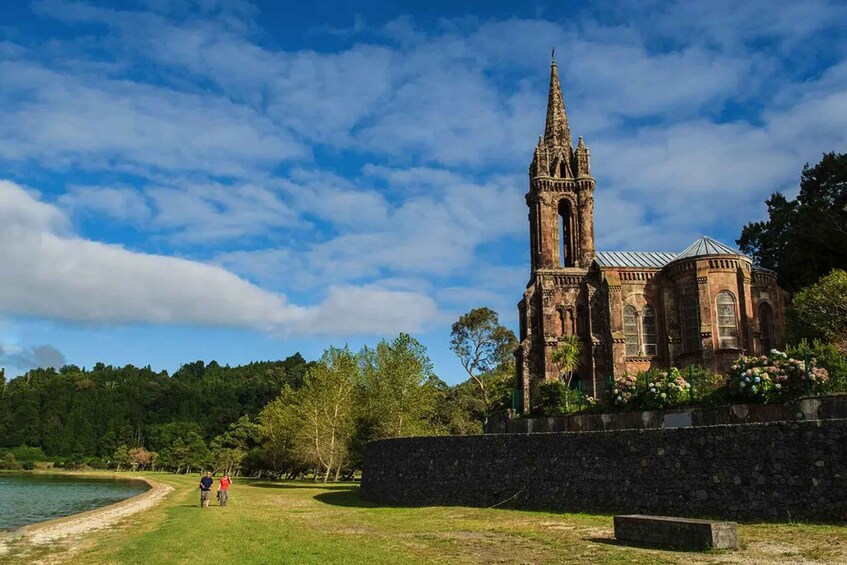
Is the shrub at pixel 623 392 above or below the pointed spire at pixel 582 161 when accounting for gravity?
below

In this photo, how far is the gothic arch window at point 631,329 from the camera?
52031 mm

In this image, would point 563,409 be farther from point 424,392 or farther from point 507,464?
point 424,392

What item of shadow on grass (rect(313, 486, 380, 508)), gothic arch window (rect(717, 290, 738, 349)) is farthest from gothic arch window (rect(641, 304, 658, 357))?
shadow on grass (rect(313, 486, 380, 508))

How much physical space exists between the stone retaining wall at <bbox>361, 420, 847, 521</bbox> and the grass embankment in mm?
1016

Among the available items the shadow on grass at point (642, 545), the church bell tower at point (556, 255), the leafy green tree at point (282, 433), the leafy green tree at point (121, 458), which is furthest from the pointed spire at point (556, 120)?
the leafy green tree at point (121, 458)

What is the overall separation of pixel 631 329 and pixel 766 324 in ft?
29.3

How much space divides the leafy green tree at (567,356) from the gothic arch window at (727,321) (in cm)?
964

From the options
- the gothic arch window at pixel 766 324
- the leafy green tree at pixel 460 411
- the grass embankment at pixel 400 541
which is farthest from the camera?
the leafy green tree at pixel 460 411

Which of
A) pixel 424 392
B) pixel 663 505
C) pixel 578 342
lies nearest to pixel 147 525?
pixel 663 505

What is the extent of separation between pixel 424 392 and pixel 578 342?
1190 cm

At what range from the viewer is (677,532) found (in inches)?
532

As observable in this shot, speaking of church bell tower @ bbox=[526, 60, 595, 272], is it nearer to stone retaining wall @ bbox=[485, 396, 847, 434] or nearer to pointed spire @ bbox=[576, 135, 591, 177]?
pointed spire @ bbox=[576, 135, 591, 177]

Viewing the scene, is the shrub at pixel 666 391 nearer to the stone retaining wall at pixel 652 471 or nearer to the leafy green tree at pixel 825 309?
the stone retaining wall at pixel 652 471

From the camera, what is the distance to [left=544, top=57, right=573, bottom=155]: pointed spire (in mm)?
63344
